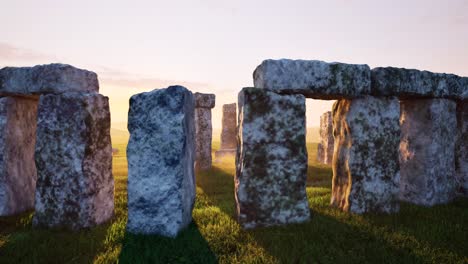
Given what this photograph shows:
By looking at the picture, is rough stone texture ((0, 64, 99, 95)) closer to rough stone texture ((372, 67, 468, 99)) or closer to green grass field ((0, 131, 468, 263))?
green grass field ((0, 131, 468, 263))

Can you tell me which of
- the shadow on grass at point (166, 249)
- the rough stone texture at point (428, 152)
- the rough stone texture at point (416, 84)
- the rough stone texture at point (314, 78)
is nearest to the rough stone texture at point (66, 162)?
the shadow on grass at point (166, 249)

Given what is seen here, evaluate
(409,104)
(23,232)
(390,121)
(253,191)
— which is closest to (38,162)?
(23,232)

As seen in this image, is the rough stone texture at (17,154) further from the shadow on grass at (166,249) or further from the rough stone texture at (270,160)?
the rough stone texture at (270,160)

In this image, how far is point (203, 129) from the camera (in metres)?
11.5

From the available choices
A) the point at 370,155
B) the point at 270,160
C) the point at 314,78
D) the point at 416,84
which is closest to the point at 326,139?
the point at 416,84

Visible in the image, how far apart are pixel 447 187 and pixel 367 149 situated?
2.39 m

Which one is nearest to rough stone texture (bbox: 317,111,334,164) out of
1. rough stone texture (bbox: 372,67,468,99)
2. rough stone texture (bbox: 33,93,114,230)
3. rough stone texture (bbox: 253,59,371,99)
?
rough stone texture (bbox: 372,67,468,99)

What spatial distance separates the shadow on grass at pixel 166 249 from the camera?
3502 millimetres

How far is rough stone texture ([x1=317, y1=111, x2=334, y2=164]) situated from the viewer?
13.8 metres

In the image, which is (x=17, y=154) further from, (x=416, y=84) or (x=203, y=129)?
(x=416, y=84)

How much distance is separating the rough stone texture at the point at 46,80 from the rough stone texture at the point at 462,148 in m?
7.47

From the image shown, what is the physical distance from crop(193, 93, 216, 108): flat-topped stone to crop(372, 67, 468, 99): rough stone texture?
7.04 m

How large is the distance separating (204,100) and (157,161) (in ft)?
24.7

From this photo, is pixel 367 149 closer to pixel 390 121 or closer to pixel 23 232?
pixel 390 121
